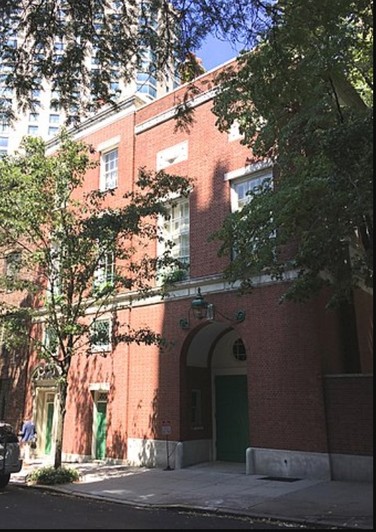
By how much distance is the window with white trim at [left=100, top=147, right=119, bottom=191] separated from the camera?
2062 centimetres

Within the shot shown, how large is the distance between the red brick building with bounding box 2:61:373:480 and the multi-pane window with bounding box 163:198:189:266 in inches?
2.2

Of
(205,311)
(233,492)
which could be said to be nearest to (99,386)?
(205,311)

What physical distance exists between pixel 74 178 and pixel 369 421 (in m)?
10.1

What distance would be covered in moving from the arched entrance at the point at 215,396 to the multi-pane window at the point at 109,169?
7.15 meters

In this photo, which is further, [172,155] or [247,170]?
[172,155]

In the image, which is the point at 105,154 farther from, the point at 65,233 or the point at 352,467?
the point at 352,467

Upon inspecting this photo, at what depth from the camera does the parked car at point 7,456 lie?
43.1ft

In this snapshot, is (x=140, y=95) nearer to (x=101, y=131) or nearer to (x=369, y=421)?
(x=101, y=131)

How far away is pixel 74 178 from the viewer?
15617mm

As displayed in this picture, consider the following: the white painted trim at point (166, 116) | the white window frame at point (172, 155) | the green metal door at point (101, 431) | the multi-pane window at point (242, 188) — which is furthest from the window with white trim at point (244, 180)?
the green metal door at point (101, 431)

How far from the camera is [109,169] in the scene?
21000 mm

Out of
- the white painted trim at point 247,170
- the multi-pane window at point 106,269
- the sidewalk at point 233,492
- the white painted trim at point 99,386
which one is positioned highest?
the white painted trim at point 247,170

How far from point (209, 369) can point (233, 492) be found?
6.20 meters

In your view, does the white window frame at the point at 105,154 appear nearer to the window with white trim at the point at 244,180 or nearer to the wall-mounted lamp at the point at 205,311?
the window with white trim at the point at 244,180
